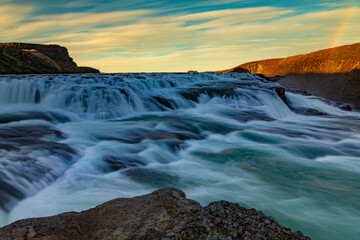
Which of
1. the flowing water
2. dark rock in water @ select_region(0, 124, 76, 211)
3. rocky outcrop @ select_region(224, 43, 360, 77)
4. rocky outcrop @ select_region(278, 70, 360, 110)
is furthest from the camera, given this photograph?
rocky outcrop @ select_region(224, 43, 360, 77)

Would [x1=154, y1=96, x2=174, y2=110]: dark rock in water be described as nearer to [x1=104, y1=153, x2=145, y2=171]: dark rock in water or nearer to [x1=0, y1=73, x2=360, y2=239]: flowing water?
[x1=0, y1=73, x2=360, y2=239]: flowing water

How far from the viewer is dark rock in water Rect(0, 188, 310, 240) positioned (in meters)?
1.92

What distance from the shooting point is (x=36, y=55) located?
4644 centimetres

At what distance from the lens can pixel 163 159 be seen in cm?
573

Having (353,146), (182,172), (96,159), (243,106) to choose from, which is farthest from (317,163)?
(243,106)

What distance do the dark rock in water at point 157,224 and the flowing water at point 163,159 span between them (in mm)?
995

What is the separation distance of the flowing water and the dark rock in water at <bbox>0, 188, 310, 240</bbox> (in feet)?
3.27

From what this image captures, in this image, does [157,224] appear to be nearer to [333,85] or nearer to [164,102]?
[164,102]

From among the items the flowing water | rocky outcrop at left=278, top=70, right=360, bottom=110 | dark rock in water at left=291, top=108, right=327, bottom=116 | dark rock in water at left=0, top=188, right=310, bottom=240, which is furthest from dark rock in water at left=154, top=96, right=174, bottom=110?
rocky outcrop at left=278, top=70, right=360, bottom=110

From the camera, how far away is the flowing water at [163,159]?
3668mm

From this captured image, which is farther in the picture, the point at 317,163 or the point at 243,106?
the point at 243,106

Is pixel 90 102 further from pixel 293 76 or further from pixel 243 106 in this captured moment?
pixel 293 76

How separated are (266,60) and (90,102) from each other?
45010 millimetres

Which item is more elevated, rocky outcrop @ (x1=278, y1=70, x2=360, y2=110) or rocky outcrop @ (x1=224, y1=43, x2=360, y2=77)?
rocky outcrop @ (x1=224, y1=43, x2=360, y2=77)
